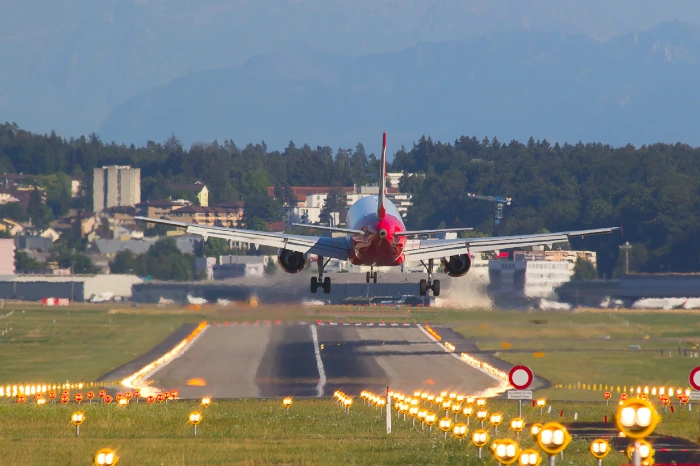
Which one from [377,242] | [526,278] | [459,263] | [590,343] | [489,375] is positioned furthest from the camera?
[590,343]

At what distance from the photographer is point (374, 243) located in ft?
169

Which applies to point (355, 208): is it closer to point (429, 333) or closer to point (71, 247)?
point (429, 333)

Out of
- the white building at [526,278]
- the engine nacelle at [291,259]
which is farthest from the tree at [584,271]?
the engine nacelle at [291,259]

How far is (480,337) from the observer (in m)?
107

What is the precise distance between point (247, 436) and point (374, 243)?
32.3 feet

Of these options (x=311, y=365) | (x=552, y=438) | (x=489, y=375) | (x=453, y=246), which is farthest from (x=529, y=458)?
(x=311, y=365)

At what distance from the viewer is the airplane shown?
51844mm

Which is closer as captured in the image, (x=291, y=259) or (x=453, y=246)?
(x=291, y=259)

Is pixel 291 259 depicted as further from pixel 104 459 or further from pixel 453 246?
pixel 104 459

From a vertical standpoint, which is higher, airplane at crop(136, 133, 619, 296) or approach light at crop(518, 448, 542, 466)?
airplane at crop(136, 133, 619, 296)

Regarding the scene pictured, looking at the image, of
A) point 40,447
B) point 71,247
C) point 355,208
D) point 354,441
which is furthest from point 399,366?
point 71,247

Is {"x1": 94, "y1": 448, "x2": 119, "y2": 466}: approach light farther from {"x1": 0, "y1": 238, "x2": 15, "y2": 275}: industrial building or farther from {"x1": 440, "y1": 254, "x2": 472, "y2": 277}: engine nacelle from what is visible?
{"x1": 0, "y1": 238, "x2": 15, "y2": 275}: industrial building

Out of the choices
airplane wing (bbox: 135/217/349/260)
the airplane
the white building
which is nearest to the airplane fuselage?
the airplane

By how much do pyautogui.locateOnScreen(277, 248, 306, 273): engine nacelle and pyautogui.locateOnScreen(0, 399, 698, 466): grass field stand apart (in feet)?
24.5
